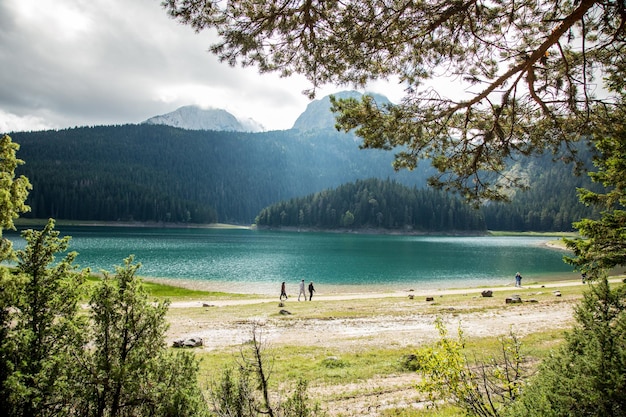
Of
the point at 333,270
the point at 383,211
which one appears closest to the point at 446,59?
the point at 333,270

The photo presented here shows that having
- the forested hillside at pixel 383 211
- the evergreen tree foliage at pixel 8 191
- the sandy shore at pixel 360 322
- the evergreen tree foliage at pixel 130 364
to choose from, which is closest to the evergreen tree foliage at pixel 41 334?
the evergreen tree foliage at pixel 130 364

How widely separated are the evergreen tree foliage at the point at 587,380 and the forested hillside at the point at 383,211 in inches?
6334

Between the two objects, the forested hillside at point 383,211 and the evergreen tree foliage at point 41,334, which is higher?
the forested hillside at point 383,211

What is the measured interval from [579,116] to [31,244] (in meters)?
8.79

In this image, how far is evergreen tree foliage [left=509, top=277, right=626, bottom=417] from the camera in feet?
9.44

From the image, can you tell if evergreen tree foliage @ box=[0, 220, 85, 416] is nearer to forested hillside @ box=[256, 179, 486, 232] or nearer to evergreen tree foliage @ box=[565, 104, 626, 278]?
evergreen tree foliage @ box=[565, 104, 626, 278]

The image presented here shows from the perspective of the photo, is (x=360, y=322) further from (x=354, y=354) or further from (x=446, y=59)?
(x=446, y=59)

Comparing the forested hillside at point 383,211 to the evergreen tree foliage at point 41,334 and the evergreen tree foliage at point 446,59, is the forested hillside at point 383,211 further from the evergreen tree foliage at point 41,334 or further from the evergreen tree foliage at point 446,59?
the evergreen tree foliage at point 41,334

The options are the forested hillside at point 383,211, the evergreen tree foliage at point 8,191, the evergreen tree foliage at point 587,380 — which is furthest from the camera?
the forested hillside at point 383,211

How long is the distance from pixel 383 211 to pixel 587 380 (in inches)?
6511

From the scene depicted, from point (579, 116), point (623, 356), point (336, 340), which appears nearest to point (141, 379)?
point (623, 356)

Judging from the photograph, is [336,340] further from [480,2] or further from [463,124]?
[480,2]

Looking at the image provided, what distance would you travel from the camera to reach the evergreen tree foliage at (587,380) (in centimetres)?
288

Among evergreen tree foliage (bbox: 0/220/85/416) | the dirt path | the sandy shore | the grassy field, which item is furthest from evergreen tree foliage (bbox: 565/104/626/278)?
evergreen tree foliage (bbox: 0/220/85/416)
